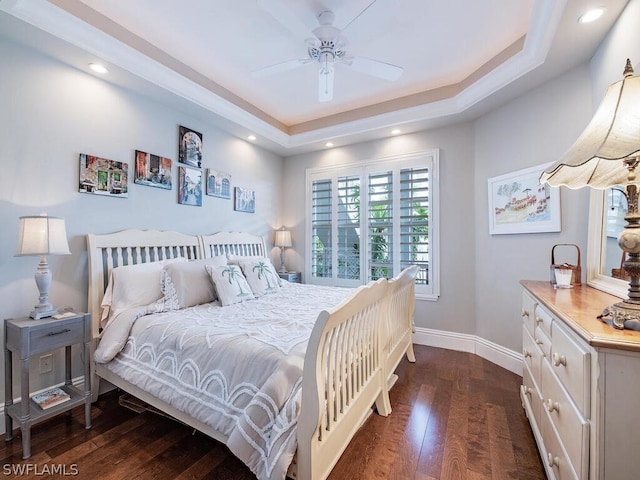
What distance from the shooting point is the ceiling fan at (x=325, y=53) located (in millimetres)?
1912

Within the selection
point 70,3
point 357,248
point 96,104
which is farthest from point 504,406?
point 70,3

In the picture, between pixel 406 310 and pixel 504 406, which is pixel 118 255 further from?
pixel 504 406

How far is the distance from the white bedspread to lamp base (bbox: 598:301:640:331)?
1.25 m

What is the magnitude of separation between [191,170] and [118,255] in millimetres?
1217

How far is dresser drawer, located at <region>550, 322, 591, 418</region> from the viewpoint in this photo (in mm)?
989

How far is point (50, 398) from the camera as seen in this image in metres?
1.92

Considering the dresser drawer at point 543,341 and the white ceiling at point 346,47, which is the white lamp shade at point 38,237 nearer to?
the white ceiling at point 346,47

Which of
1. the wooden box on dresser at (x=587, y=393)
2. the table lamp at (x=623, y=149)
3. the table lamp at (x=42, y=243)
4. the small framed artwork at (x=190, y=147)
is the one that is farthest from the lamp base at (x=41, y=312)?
the table lamp at (x=623, y=149)

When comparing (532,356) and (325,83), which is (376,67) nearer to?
(325,83)

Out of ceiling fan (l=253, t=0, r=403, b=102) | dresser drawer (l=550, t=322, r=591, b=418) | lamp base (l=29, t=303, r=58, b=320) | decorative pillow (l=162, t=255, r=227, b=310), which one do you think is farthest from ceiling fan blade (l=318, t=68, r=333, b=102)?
lamp base (l=29, t=303, r=58, b=320)

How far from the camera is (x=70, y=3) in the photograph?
79.5 inches

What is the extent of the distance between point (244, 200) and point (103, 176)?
66.5 inches

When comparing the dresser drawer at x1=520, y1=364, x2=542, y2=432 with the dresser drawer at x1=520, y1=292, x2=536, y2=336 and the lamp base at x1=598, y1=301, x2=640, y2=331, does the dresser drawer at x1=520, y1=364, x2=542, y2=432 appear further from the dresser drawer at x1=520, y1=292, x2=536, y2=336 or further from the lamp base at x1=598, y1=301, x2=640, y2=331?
the lamp base at x1=598, y1=301, x2=640, y2=331

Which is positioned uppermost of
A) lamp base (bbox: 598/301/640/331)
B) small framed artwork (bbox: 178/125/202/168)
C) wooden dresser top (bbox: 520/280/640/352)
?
small framed artwork (bbox: 178/125/202/168)
